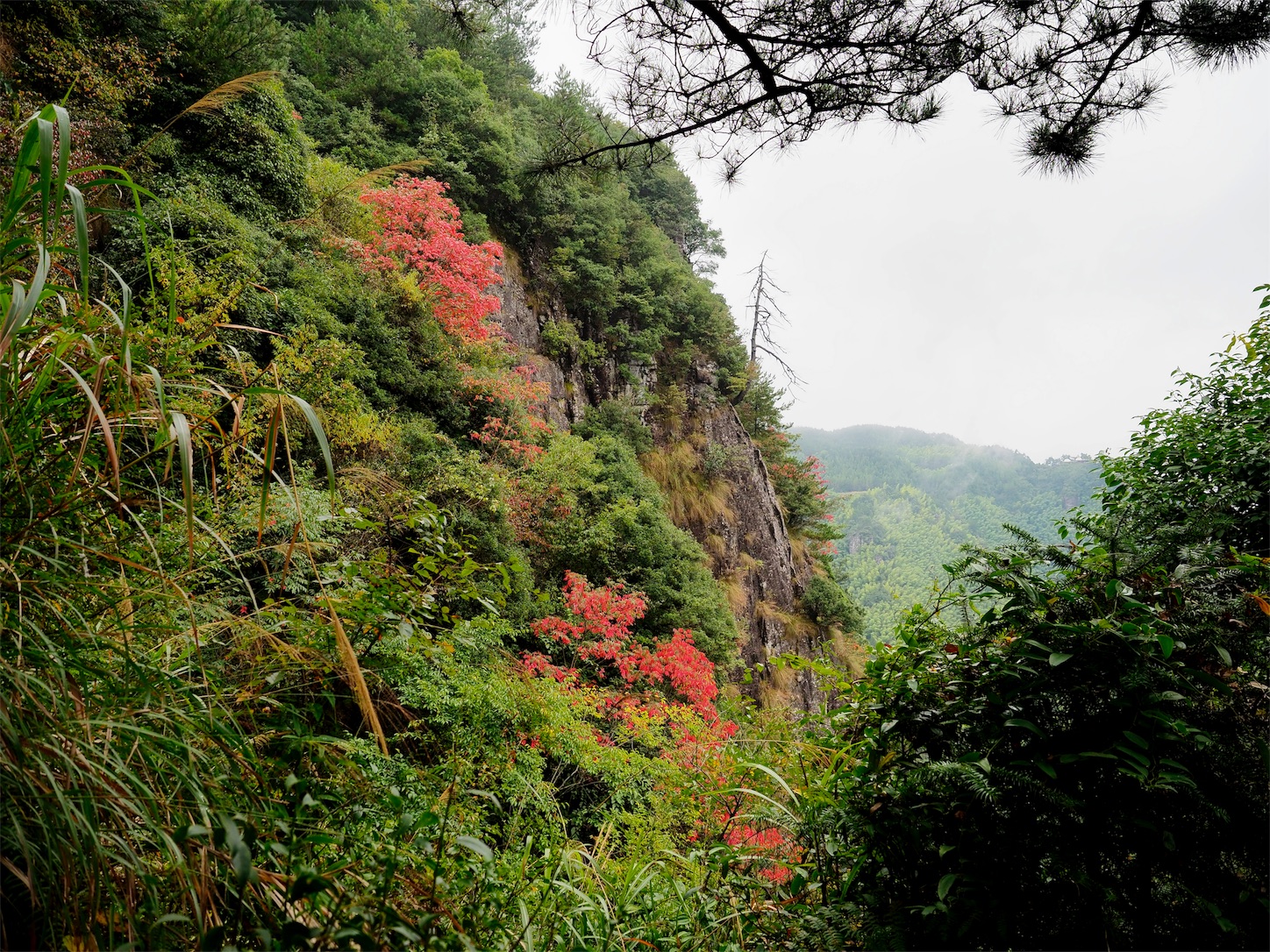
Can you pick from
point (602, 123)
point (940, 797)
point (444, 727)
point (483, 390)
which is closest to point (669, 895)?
point (940, 797)

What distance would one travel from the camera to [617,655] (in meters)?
6.00

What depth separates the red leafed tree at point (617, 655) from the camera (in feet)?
18.9

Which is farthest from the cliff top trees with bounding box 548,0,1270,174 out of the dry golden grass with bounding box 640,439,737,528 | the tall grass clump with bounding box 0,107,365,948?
the dry golden grass with bounding box 640,439,737,528

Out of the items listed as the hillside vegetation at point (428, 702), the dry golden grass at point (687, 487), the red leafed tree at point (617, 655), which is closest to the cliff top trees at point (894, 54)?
the hillside vegetation at point (428, 702)

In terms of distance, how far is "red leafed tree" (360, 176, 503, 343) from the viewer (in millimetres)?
7289

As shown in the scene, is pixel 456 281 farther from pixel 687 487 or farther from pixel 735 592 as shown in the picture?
pixel 735 592

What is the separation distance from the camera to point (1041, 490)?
1133 inches

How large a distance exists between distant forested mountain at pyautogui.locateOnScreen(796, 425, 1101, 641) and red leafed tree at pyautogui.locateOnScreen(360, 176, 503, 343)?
10.4 meters

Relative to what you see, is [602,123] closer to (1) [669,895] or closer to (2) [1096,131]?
(2) [1096,131]

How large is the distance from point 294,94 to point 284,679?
11.1 meters

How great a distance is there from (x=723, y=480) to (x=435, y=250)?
6.99 m

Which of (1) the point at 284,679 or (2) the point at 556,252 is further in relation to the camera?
(2) the point at 556,252

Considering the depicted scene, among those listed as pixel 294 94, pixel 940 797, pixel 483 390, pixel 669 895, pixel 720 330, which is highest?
pixel 294 94

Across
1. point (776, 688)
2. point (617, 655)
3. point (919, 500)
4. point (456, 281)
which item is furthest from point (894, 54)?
point (919, 500)
